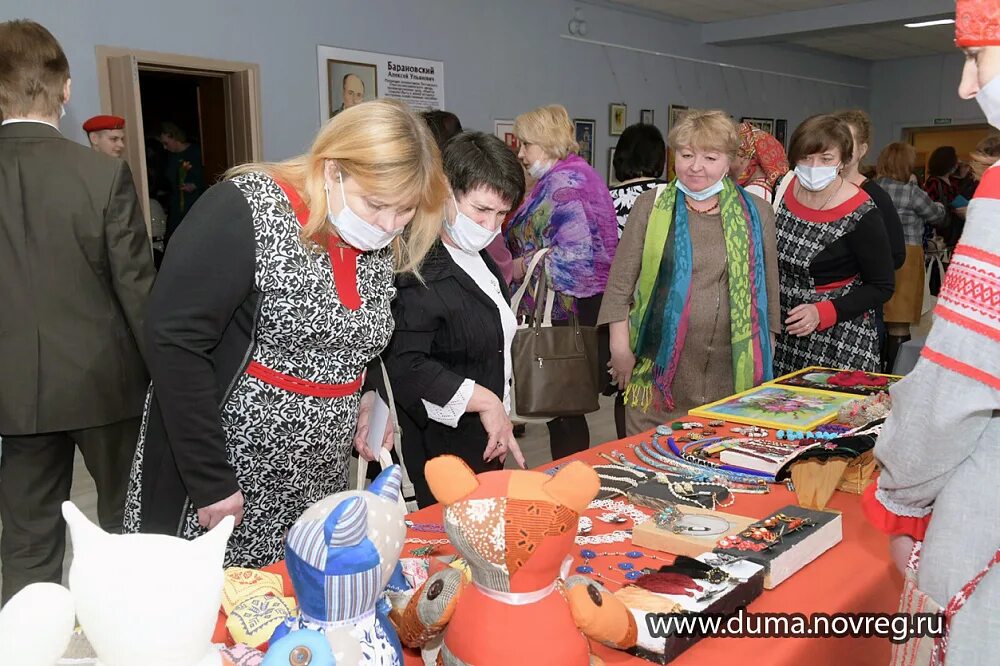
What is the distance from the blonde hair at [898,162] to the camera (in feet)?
17.3

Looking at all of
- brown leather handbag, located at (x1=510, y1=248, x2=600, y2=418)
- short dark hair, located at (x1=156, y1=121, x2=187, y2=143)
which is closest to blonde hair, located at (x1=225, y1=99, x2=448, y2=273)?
brown leather handbag, located at (x1=510, y1=248, x2=600, y2=418)

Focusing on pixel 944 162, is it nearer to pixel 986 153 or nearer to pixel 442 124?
pixel 986 153

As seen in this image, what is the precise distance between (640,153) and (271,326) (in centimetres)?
258

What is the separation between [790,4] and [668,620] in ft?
27.3

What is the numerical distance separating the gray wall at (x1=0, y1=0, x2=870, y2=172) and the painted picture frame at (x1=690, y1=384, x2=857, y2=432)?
12.6ft

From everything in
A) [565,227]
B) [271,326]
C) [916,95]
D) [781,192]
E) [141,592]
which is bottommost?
[141,592]

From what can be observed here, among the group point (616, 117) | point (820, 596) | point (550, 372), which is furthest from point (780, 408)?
point (616, 117)

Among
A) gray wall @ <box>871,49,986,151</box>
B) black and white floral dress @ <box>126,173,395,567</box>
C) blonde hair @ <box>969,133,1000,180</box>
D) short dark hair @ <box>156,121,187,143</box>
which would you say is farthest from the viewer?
gray wall @ <box>871,49,986,151</box>

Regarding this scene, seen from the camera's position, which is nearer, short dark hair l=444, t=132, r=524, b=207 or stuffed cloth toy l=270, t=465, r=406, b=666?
stuffed cloth toy l=270, t=465, r=406, b=666

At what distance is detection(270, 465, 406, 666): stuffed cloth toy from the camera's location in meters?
0.83

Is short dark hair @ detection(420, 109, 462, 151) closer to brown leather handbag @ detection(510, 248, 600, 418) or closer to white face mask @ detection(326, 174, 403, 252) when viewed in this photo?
brown leather handbag @ detection(510, 248, 600, 418)

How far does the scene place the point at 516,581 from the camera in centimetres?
92

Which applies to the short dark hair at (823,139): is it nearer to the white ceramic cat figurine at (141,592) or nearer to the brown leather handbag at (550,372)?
the brown leather handbag at (550,372)

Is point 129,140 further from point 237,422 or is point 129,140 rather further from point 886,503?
point 886,503
